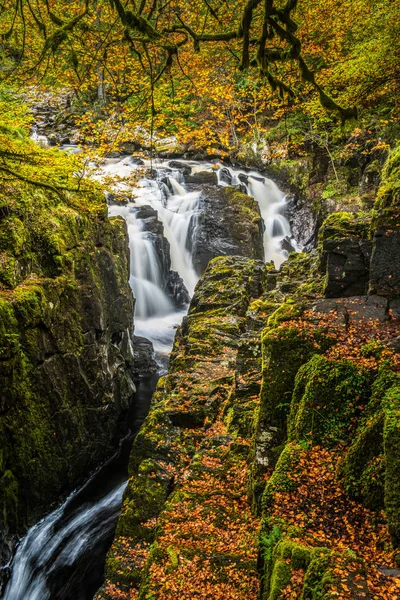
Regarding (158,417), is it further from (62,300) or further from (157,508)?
(62,300)

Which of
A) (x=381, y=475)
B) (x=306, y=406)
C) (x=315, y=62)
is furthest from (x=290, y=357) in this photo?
(x=315, y=62)

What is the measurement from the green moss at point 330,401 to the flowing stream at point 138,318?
6.05 m

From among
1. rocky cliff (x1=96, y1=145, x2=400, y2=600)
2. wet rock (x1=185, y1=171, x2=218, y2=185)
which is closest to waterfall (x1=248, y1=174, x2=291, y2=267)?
wet rock (x1=185, y1=171, x2=218, y2=185)

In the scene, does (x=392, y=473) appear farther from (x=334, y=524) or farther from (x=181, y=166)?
(x=181, y=166)

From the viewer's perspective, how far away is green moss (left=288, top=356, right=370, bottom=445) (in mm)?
4672

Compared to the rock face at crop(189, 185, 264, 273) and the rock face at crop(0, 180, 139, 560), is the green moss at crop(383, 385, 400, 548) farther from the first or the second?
the rock face at crop(189, 185, 264, 273)

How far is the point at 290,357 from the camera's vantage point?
5.48 m

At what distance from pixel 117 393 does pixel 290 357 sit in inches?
323

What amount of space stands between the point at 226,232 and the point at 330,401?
57.3 feet

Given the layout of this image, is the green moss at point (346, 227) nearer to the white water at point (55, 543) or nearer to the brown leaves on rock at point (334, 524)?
the brown leaves on rock at point (334, 524)

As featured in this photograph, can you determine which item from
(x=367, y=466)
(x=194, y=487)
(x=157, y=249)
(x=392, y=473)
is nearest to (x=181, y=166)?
(x=157, y=249)

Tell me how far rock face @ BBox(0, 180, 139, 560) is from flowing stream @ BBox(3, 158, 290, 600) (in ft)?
1.80

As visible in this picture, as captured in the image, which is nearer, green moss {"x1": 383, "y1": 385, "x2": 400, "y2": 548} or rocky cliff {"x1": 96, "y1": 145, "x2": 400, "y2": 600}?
green moss {"x1": 383, "y1": 385, "x2": 400, "y2": 548}

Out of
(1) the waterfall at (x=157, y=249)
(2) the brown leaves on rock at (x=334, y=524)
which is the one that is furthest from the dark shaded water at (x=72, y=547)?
(1) the waterfall at (x=157, y=249)
